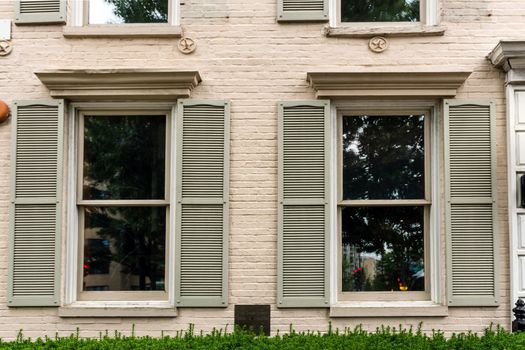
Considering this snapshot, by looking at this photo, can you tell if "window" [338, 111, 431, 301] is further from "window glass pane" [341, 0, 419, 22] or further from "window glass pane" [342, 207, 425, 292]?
"window glass pane" [341, 0, 419, 22]

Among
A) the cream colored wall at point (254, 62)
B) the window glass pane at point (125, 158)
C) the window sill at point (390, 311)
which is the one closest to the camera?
the window sill at point (390, 311)

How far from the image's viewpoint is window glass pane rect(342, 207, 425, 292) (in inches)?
271

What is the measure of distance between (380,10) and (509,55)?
1.54 meters

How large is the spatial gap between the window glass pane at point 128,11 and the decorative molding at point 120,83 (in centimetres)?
84

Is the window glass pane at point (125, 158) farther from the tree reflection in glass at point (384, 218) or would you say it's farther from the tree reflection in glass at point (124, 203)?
the tree reflection in glass at point (384, 218)

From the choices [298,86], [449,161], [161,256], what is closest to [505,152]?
[449,161]

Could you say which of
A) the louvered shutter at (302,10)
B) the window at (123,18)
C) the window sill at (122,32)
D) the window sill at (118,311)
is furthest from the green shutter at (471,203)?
the window at (123,18)

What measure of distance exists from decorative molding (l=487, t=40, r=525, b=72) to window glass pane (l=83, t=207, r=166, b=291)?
4.02 m

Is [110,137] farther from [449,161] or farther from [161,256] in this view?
[449,161]

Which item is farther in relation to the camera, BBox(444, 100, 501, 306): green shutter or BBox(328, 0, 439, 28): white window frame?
BBox(328, 0, 439, 28): white window frame

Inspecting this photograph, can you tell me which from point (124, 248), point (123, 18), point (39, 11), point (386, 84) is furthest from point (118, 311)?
point (386, 84)

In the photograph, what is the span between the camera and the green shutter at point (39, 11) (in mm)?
6883

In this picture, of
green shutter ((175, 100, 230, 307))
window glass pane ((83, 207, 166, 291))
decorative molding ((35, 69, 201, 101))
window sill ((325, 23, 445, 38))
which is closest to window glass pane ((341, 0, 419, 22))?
window sill ((325, 23, 445, 38))

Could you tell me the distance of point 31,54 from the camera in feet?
22.6
